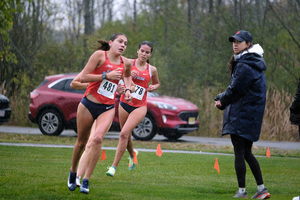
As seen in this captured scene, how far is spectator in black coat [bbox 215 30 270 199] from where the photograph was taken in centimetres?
652

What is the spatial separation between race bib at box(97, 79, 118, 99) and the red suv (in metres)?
8.31

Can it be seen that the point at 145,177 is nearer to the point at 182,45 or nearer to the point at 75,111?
the point at 75,111

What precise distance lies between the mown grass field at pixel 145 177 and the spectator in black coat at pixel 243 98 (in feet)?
2.63

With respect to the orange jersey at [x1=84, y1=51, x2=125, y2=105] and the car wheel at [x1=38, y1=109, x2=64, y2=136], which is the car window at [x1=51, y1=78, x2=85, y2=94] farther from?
the orange jersey at [x1=84, y1=51, x2=125, y2=105]

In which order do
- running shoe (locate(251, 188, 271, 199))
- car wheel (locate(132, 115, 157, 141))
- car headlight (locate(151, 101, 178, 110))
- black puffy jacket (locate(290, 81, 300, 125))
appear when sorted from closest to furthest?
black puffy jacket (locate(290, 81, 300, 125)) → running shoe (locate(251, 188, 271, 199)) → car wheel (locate(132, 115, 157, 141)) → car headlight (locate(151, 101, 178, 110))

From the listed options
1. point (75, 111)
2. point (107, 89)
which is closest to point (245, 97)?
point (107, 89)

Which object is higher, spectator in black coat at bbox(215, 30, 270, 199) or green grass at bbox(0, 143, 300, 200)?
spectator in black coat at bbox(215, 30, 270, 199)

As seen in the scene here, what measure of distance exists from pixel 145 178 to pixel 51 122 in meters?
8.37

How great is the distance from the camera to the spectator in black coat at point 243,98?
21.4ft

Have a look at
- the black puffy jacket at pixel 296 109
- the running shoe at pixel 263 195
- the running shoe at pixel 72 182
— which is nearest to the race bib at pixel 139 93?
the running shoe at pixel 72 182

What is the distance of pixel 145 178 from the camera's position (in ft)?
27.6

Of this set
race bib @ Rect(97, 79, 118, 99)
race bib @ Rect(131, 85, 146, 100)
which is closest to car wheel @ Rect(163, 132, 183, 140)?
race bib @ Rect(131, 85, 146, 100)

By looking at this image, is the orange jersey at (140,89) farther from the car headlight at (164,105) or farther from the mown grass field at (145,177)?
the car headlight at (164,105)

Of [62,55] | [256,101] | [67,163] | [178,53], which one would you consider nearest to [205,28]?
[178,53]
